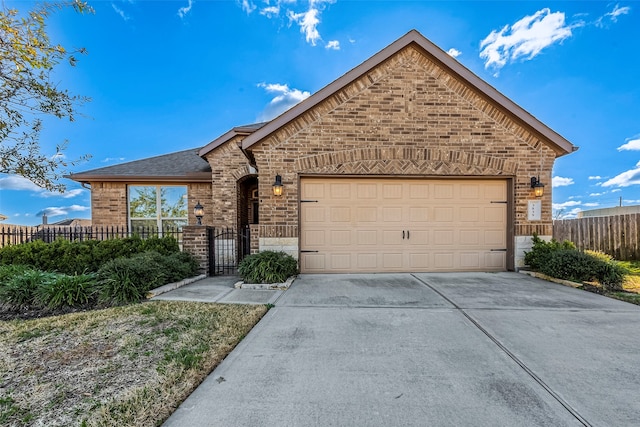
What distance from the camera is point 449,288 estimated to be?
5523mm

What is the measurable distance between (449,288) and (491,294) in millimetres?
705

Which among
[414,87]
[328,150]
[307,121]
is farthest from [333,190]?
[414,87]

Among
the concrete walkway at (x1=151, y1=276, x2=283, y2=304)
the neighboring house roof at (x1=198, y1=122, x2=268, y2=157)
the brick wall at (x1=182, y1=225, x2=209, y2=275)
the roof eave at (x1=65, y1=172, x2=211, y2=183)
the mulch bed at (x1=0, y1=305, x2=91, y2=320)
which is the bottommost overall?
the mulch bed at (x1=0, y1=305, x2=91, y2=320)

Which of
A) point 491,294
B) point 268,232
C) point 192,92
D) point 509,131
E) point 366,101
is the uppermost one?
point 192,92

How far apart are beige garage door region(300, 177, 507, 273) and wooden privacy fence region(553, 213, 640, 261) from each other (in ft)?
19.6

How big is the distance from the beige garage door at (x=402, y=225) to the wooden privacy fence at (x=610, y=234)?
19.6ft

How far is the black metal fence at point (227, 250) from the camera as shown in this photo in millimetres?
7480

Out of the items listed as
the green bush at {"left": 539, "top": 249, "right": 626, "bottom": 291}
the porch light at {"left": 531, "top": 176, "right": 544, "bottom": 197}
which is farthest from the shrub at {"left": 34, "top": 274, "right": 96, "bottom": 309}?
the porch light at {"left": 531, "top": 176, "right": 544, "bottom": 197}

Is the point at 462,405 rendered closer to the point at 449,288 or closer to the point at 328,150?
the point at 449,288

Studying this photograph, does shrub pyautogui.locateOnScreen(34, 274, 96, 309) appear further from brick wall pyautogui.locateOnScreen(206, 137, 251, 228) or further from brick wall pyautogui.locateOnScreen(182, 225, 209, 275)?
brick wall pyautogui.locateOnScreen(206, 137, 251, 228)

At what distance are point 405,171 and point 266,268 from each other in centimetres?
405

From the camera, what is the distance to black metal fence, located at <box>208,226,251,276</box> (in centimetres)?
748

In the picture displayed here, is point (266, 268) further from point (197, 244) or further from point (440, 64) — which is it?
point (440, 64)

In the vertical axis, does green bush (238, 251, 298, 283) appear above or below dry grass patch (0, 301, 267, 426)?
above
